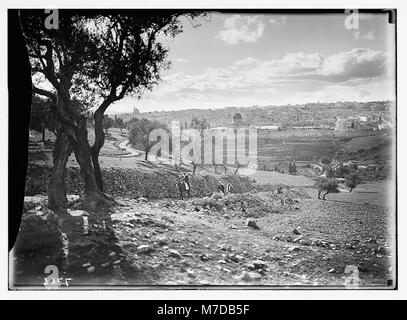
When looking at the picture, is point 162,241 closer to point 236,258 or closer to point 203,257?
point 203,257

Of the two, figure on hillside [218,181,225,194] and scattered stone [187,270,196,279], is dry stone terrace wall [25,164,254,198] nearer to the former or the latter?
figure on hillside [218,181,225,194]

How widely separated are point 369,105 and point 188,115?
1.71 m

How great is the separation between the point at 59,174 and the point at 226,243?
169 centimetres

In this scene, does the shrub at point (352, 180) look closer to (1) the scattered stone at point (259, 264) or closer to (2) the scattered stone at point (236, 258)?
(1) the scattered stone at point (259, 264)

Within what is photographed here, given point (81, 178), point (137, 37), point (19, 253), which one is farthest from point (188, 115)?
point (19, 253)

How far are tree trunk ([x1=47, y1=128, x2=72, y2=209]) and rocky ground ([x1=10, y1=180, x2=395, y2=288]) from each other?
10cm

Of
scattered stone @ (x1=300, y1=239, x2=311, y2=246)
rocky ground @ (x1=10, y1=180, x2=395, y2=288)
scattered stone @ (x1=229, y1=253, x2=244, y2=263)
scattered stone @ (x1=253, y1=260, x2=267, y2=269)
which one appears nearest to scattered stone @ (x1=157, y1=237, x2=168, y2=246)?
rocky ground @ (x1=10, y1=180, x2=395, y2=288)

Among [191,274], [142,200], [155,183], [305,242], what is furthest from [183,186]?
[305,242]

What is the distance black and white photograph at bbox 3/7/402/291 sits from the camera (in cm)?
414

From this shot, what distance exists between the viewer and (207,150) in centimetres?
436

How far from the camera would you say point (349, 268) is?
4.20m

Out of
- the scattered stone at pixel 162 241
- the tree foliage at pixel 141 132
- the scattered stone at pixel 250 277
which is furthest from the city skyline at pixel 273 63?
the scattered stone at pixel 250 277

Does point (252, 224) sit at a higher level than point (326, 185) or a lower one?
lower

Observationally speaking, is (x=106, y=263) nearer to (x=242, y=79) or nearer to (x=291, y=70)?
(x=242, y=79)
